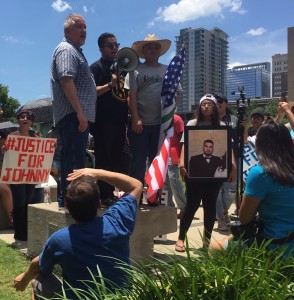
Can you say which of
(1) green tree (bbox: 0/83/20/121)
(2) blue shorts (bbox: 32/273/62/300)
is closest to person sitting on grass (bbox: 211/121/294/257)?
(2) blue shorts (bbox: 32/273/62/300)

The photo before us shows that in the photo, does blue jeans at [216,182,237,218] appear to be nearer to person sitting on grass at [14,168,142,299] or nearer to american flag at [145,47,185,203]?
american flag at [145,47,185,203]

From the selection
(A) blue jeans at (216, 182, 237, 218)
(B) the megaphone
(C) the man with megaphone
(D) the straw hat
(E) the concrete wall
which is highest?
(E) the concrete wall

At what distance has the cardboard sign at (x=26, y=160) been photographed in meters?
5.35

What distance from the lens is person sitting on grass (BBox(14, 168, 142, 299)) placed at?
242cm

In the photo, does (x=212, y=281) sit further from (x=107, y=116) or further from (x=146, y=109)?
(x=146, y=109)

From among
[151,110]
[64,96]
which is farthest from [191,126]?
[64,96]

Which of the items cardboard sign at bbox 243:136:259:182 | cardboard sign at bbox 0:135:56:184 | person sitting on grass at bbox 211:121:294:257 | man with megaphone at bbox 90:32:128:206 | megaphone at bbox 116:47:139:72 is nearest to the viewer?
person sitting on grass at bbox 211:121:294:257

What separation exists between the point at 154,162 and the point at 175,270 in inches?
96.1

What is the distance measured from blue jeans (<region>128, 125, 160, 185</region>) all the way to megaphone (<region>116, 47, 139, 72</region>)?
30.3 inches

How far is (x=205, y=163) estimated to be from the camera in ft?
15.9

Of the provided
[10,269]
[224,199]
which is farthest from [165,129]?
[10,269]

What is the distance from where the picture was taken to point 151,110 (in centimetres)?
485

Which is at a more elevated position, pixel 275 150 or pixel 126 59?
pixel 126 59

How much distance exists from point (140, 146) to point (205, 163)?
2.52 feet
